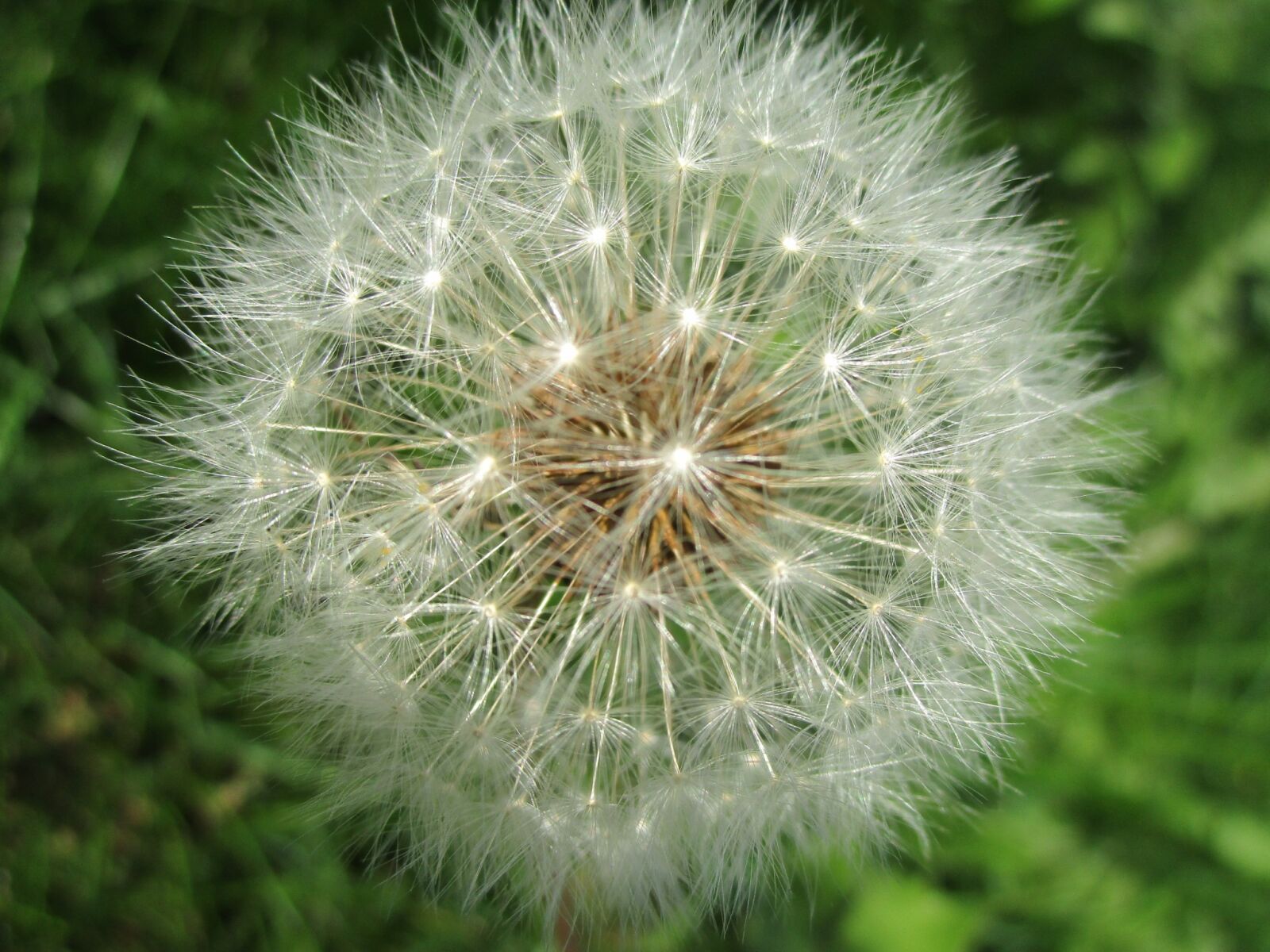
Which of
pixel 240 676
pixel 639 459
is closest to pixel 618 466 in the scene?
pixel 639 459

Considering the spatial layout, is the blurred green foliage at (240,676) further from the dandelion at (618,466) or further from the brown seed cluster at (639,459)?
the brown seed cluster at (639,459)

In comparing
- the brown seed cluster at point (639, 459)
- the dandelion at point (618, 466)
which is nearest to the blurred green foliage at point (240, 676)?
the dandelion at point (618, 466)

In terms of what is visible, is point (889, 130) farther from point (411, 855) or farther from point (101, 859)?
point (101, 859)

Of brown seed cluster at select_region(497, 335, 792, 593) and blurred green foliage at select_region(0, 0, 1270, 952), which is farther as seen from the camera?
blurred green foliage at select_region(0, 0, 1270, 952)

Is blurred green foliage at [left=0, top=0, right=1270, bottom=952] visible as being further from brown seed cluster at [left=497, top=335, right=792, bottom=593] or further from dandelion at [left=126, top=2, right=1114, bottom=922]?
brown seed cluster at [left=497, top=335, right=792, bottom=593]

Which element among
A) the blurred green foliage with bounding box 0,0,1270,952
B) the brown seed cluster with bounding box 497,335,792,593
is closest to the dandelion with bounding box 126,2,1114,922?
the brown seed cluster with bounding box 497,335,792,593

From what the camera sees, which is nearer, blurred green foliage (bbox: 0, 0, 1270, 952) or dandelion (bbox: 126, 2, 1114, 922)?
dandelion (bbox: 126, 2, 1114, 922)
